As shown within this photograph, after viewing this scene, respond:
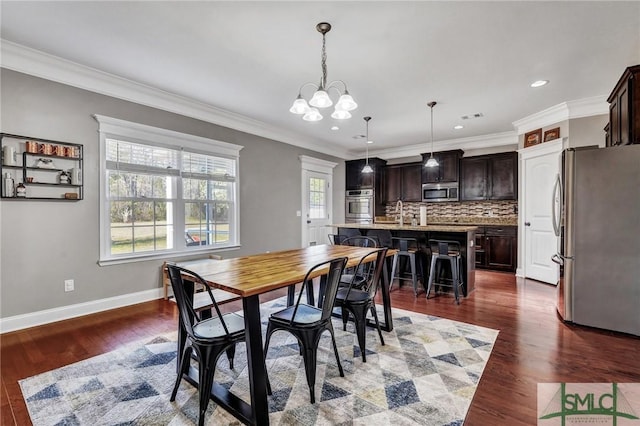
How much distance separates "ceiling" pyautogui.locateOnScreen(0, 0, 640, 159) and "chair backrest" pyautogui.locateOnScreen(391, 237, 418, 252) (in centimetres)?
193

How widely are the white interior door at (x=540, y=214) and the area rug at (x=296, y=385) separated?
293 centimetres

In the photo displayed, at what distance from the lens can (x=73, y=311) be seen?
3.20m

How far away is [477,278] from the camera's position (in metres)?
5.05

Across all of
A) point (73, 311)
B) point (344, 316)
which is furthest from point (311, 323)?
point (73, 311)

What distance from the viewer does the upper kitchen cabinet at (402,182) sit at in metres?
6.84

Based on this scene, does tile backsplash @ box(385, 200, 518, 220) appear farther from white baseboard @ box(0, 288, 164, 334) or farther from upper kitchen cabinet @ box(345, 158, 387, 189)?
white baseboard @ box(0, 288, 164, 334)

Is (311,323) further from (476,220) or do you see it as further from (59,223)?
(476,220)

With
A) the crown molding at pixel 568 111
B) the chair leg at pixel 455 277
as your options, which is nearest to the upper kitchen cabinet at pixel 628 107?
the crown molding at pixel 568 111

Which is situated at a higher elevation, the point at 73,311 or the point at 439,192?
the point at 439,192

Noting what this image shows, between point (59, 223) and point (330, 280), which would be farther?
point (59, 223)

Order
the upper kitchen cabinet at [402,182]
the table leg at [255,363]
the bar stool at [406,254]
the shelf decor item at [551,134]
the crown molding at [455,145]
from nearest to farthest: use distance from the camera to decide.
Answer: the table leg at [255,363]
the bar stool at [406,254]
the shelf decor item at [551,134]
the crown molding at [455,145]
the upper kitchen cabinet at [402,182]

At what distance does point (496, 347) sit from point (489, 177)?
4.28 metres

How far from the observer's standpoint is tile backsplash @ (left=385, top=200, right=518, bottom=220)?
19.6ft

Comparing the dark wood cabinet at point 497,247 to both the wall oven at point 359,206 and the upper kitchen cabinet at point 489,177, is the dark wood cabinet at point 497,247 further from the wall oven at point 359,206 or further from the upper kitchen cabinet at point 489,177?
the wall oven at point 359,206
